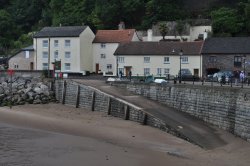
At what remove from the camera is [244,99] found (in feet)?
95.7

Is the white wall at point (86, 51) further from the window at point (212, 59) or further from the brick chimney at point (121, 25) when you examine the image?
the window at point (212, 59)

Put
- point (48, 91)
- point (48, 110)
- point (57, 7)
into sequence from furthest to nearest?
1. point (57, 7)
2. point (48, 91)
3. point (48, 110)

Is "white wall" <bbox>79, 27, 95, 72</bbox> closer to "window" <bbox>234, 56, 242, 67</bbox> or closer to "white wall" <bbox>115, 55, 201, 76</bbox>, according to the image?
"white wall" <bbox>115, 55, 201, 76</bbox>

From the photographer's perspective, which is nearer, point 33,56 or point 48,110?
point 48,110

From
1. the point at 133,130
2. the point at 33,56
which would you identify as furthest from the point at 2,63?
the point at 133,130

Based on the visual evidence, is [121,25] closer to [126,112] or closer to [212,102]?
[126,112]

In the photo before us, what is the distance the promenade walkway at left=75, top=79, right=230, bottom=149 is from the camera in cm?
2920

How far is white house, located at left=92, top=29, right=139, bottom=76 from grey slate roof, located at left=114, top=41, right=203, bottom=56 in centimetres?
332

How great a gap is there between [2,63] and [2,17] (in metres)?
15.1

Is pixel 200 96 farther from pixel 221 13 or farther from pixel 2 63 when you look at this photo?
pixel 2 63

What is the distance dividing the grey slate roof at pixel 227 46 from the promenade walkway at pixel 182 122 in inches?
676

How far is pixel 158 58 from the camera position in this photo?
60000 millimetres

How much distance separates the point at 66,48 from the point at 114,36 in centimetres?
656

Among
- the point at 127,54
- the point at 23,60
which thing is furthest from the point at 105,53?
the point at 23,60
